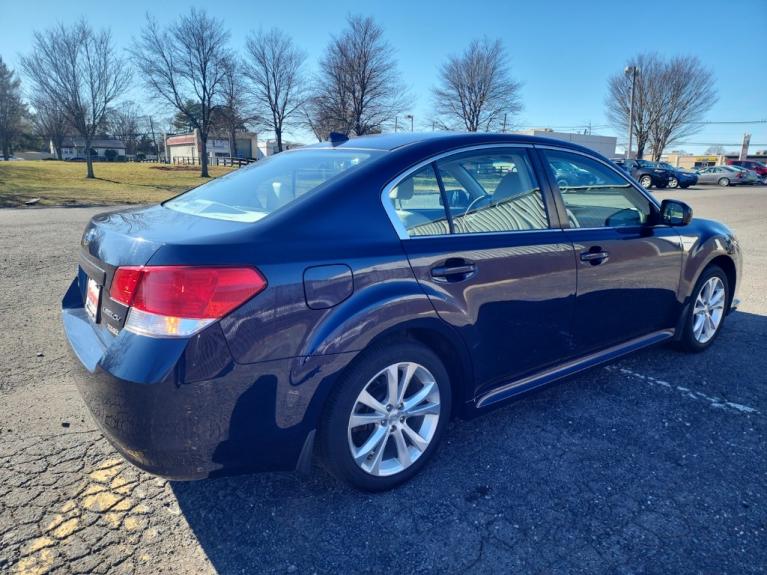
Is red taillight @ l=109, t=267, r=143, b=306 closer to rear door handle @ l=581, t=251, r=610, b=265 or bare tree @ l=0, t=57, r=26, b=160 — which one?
rear door handle @ l=581, t=251, r=610, b=265

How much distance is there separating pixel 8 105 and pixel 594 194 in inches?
2681

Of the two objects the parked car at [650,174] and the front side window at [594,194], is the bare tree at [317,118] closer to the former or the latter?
the parked car at [650,174]

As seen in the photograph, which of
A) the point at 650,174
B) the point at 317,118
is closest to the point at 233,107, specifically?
the point at 317,118

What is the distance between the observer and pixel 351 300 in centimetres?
208

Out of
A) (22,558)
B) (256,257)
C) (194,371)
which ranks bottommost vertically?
(22,558)

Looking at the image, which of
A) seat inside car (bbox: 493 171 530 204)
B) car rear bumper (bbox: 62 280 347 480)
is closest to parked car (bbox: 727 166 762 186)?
seat inside car (bbox: 493 171 530 204)

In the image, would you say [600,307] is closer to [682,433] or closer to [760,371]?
[682,433]

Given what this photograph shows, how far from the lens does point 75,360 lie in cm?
222

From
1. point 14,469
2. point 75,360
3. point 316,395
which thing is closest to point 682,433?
point 316,395

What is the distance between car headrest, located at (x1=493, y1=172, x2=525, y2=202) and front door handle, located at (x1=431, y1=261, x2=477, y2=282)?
1.84ft

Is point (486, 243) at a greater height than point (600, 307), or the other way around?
point (486, 243)

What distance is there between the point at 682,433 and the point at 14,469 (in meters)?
3.61

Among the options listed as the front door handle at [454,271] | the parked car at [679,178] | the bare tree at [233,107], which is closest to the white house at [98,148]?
the bare tree at [233,107]

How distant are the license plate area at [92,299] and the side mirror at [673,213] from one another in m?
3.55
